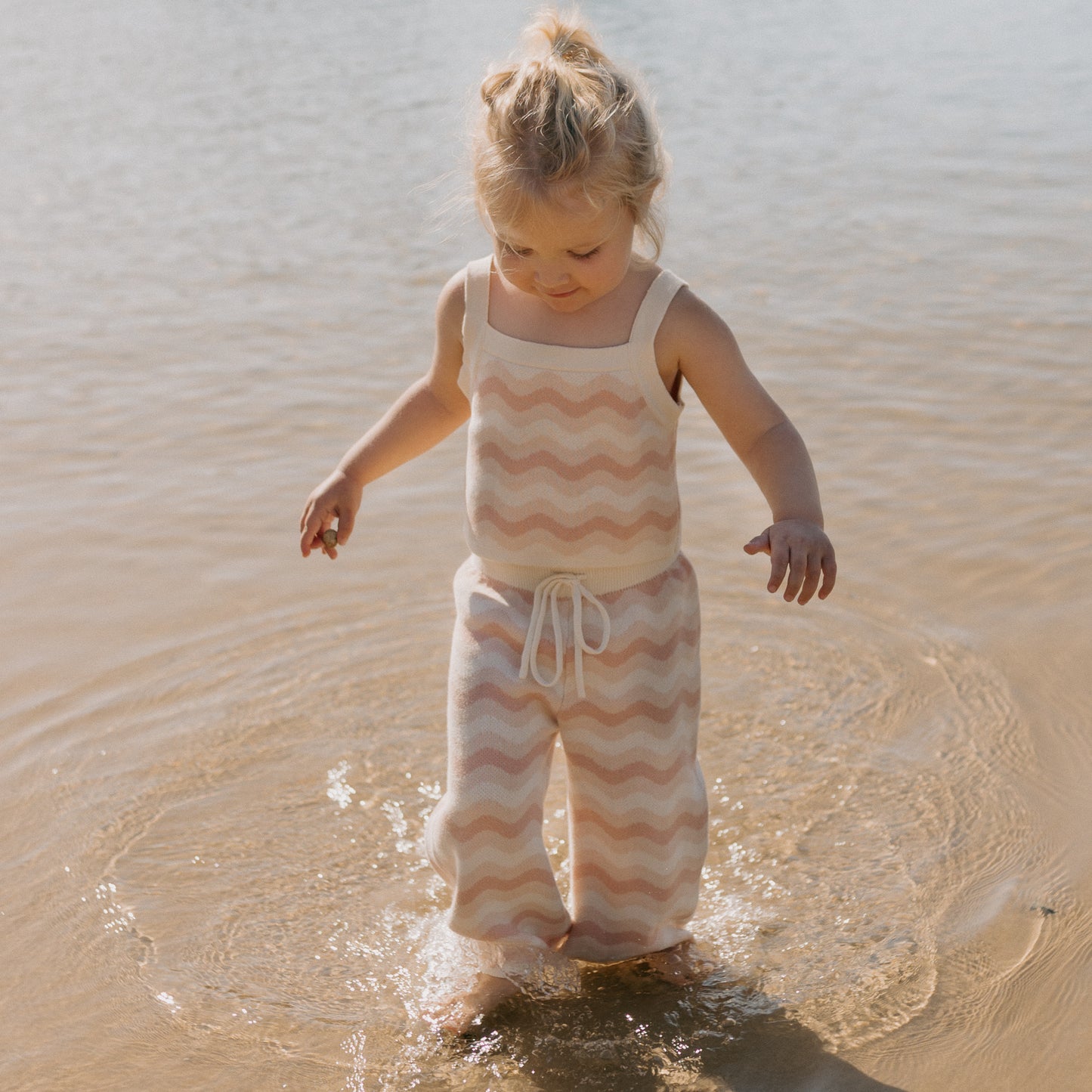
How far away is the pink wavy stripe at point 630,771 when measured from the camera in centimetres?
229

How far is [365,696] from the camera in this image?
337cm

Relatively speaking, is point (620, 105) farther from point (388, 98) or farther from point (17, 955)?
point (388, 98)

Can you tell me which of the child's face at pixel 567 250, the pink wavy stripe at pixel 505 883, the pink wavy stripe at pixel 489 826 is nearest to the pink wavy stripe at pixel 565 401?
the child's face at pixel 567 250

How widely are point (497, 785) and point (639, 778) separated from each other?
231mm

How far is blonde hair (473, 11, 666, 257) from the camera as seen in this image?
2059 millimetres

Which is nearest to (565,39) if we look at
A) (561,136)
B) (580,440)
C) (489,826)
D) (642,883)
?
(561,136)

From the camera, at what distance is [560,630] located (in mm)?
2256

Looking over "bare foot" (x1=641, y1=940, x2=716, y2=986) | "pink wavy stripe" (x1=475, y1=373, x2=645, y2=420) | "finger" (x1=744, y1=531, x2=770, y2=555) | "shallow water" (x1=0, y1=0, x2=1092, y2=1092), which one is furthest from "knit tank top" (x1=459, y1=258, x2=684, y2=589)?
"bare foot" (x1=641, y1=940, x2=716, y2=986)

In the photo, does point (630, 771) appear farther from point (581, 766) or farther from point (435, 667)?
point (435, 667)

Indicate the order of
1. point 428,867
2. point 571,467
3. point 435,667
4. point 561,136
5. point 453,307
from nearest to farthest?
point 561,136
point 571,467
point 453,307
point 428,867
point 435,667

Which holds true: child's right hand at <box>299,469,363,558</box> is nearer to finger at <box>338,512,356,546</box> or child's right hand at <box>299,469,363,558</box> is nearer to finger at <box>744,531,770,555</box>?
finger at <box>338,512,356,546</box>

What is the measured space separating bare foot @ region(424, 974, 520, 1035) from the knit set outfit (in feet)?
0.19

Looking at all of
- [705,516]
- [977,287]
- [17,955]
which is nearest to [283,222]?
[977,287]

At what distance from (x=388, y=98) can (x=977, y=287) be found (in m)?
6.37
